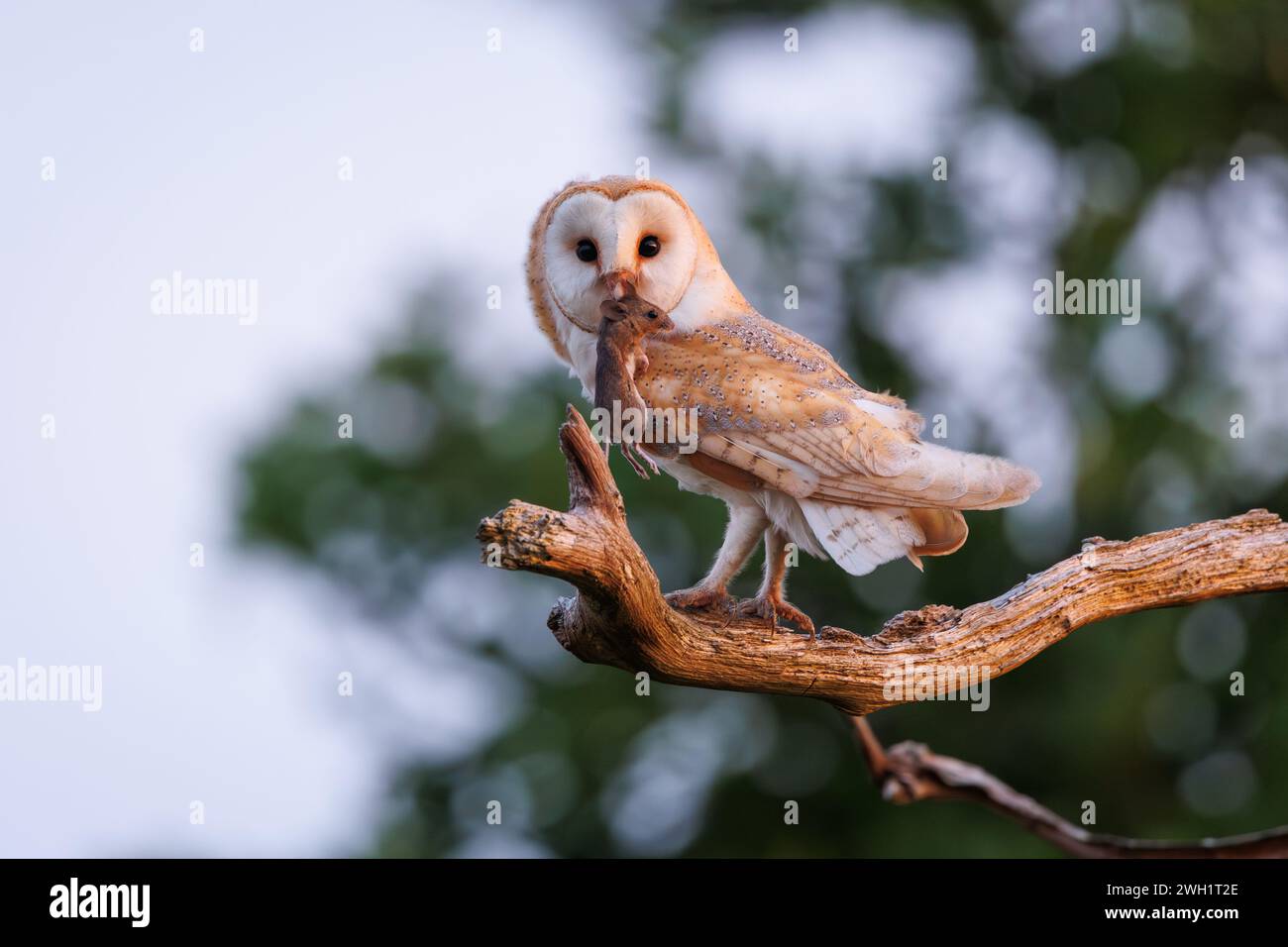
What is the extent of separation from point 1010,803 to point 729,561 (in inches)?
37.9

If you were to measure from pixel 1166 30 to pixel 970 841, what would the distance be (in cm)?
571

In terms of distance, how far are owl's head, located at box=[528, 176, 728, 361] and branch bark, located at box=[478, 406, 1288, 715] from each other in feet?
2.23

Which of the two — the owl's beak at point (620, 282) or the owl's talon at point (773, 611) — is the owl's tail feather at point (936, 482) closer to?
the owl's talon at point (773, 611)

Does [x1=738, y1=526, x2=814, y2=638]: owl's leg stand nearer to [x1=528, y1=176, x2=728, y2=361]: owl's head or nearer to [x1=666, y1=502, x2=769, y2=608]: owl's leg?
[x1=666, y1=502, x2=769, y2=608]: owl's leg

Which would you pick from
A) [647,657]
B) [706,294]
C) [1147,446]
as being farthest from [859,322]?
[647,657]

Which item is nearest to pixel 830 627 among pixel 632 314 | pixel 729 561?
pixel 729 561

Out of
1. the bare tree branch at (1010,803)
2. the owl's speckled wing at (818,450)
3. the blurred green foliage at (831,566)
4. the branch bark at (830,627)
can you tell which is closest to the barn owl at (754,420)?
the owl's speckled wing at (818,450)

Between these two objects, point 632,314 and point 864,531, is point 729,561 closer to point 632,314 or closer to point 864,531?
point 864,531

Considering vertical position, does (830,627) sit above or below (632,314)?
below

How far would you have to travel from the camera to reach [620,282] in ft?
10.5

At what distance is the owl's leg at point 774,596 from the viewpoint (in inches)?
129

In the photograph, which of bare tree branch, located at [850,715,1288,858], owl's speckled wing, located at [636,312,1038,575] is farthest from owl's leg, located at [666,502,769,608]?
bare tree branch, located at [850,715,1288,858]

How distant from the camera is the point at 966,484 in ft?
10.2

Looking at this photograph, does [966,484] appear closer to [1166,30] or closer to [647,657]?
[647,657]
